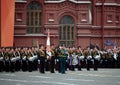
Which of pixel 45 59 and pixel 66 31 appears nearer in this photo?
pixel 45 59

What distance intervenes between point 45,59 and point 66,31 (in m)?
16.7

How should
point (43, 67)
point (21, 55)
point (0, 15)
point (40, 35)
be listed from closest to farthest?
point (43, 67) → point (21, 55) → point (0, 15) → point (40, 35)

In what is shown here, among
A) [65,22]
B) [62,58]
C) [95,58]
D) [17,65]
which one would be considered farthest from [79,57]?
[65,22]

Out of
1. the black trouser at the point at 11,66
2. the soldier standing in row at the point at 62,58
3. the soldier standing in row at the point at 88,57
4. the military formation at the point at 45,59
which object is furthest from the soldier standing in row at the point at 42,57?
the soldier standing in row at the point at 88,57

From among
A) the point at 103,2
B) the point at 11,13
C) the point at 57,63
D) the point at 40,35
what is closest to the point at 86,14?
the point at 103,2

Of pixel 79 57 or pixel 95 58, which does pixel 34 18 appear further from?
pixel 95 58

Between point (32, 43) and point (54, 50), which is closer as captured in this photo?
point (54, 50)

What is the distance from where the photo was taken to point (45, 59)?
96.4 ft

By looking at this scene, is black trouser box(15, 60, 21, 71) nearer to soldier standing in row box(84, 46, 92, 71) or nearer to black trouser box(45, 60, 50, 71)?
black trouser box(45, 60, 50, 71)

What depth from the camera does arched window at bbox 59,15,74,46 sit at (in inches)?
1801

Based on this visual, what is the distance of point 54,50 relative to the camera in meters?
29.3

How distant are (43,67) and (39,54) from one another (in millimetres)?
909

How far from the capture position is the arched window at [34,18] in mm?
45731

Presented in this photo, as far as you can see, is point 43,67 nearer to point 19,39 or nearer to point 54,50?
point 54,50
